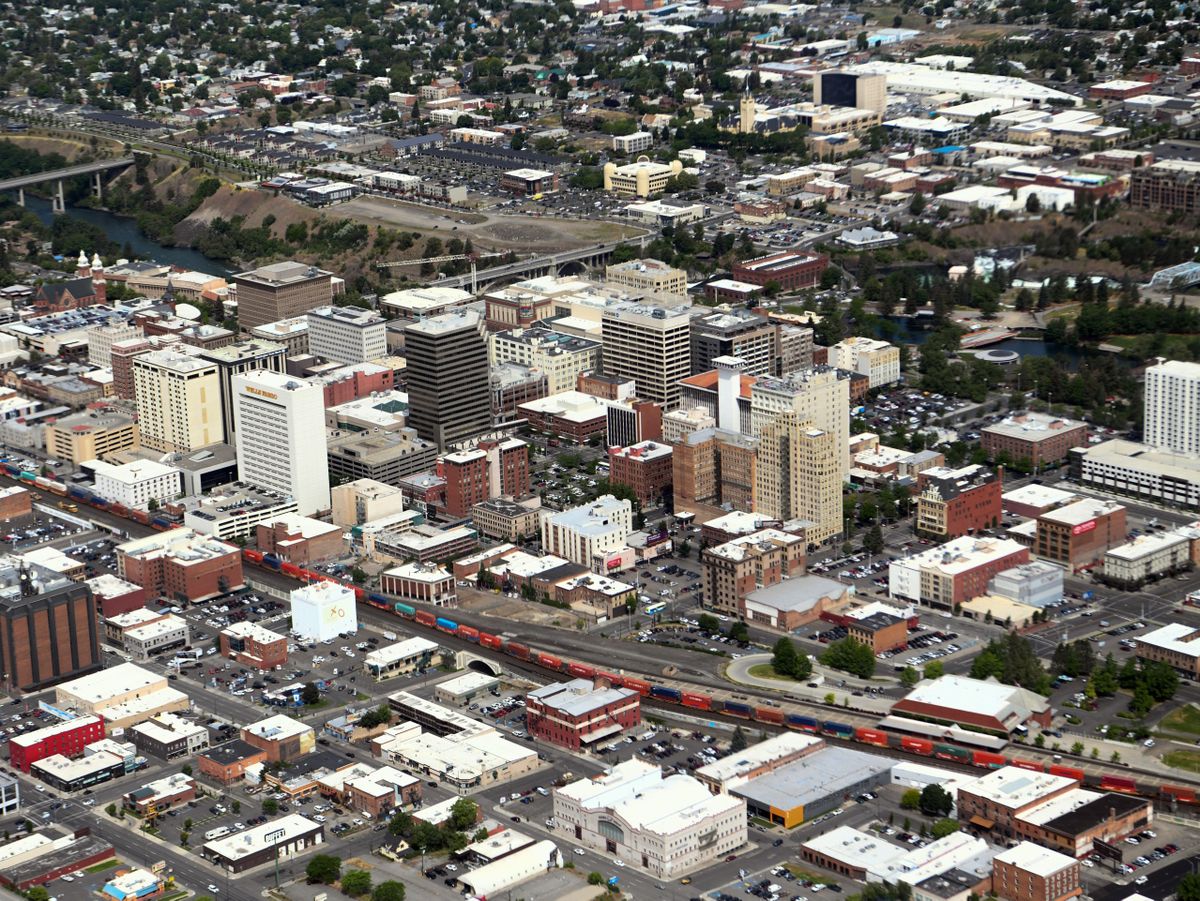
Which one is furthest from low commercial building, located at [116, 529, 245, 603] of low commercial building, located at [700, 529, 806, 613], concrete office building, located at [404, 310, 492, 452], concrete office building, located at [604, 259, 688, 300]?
concrete office building, located at [604, 259, 688, 300]

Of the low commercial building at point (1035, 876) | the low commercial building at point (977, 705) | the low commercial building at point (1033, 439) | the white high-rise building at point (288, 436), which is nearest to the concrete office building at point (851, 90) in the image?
the low commercial building at point (1033, 439)

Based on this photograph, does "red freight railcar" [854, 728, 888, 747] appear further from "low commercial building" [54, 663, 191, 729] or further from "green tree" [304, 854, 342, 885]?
"low commercial building" [54, 663, 191, 729]

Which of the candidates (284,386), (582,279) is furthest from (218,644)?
(582,279)

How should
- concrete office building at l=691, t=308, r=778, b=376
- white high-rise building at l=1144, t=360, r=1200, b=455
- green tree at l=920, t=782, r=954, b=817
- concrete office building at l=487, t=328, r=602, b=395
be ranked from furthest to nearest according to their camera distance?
concrete office building at l=487, t=328, r=602, b=395 → concrete office building at l=691, t=308, r=778, b=376 → white high-rise building at l=1144, t=360, r=1200, b=455 → green tree at l=920, t=782, r=954, b=817

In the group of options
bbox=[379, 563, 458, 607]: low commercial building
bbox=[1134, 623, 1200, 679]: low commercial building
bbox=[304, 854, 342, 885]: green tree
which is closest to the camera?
bbox=[304, 854, 342, 885]: green tree

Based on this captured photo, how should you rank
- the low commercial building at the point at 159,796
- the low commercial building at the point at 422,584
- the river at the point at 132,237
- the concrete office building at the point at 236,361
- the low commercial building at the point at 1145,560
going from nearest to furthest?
Answer: the low commercial building at the point at 159,796 < the low commercial building at the point at 1145,560 < the low commercial building at the point at 422,584 < the concrete office building at the point at 236,361 < the river at the point at 132,237

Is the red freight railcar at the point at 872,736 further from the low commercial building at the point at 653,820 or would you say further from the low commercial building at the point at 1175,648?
the low commercial building at the point at 1175,648

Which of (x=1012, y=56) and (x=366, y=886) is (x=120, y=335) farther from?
(x=1012, y=56)
